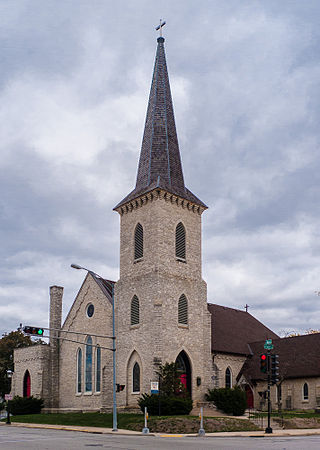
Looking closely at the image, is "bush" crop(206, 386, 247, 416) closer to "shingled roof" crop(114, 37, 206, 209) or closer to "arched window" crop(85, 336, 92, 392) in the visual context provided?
"arched window" crop(85, 336, 92, 392)

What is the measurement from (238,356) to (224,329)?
110 inches

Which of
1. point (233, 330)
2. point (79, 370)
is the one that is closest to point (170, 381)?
point (79, 370)

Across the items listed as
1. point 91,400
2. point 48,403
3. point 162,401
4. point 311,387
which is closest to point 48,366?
point 48,403

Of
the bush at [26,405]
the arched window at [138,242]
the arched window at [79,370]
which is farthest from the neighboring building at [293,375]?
the bush at [26,405]

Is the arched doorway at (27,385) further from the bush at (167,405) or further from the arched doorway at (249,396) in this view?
the arched doorway at (249,396)

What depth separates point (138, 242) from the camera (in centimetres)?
4178

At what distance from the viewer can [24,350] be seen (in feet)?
168

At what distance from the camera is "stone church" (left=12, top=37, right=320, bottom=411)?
128ft

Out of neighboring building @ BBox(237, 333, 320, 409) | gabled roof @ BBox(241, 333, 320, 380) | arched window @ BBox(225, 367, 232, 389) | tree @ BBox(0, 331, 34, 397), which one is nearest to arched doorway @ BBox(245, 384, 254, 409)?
neighboring building @ BBox(237, 333, 320, 409)

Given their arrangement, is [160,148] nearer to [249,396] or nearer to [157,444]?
[249,396]

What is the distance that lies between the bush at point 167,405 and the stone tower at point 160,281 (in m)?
3.35

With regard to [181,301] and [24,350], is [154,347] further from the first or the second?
[24,350]

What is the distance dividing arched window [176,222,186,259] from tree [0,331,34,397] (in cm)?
3356

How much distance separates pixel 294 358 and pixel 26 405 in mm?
22690
